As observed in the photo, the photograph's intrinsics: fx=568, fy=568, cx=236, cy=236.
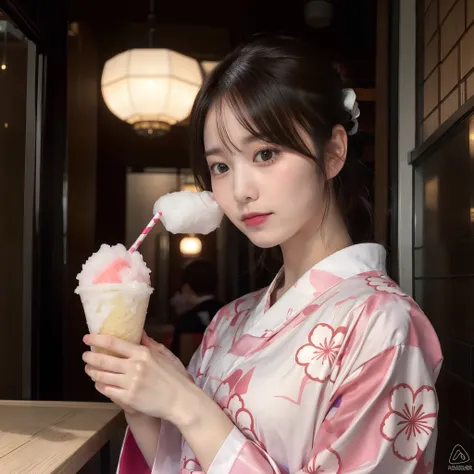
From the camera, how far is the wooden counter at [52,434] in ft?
4.76

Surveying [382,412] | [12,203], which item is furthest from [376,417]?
[12,203]

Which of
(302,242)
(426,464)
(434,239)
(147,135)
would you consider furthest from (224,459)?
(147,135)

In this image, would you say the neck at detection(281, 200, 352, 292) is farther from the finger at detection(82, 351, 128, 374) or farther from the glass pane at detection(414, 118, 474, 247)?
the finger at detection(82, 351, 128, 374)

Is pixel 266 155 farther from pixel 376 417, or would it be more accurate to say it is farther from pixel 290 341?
pixel 376 417

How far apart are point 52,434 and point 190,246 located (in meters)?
1.39

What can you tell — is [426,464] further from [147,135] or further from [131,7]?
[131,7]

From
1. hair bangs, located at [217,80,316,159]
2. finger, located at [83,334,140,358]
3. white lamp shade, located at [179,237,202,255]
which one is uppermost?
hair bangs, located at [217,80,316,159]

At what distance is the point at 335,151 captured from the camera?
1.68 meters

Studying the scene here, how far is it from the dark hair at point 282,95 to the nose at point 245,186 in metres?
0.10

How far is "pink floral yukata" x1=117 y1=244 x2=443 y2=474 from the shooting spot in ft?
4.25

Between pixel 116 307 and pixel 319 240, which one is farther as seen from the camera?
pixel 319 240

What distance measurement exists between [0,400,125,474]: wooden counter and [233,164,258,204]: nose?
830 mm

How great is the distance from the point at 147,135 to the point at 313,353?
6.12 feet

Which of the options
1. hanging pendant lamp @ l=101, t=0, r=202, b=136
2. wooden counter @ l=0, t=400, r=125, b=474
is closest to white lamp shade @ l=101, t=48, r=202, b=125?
hanging pendant lamp @ l=101, t=0, r=202, b=136
